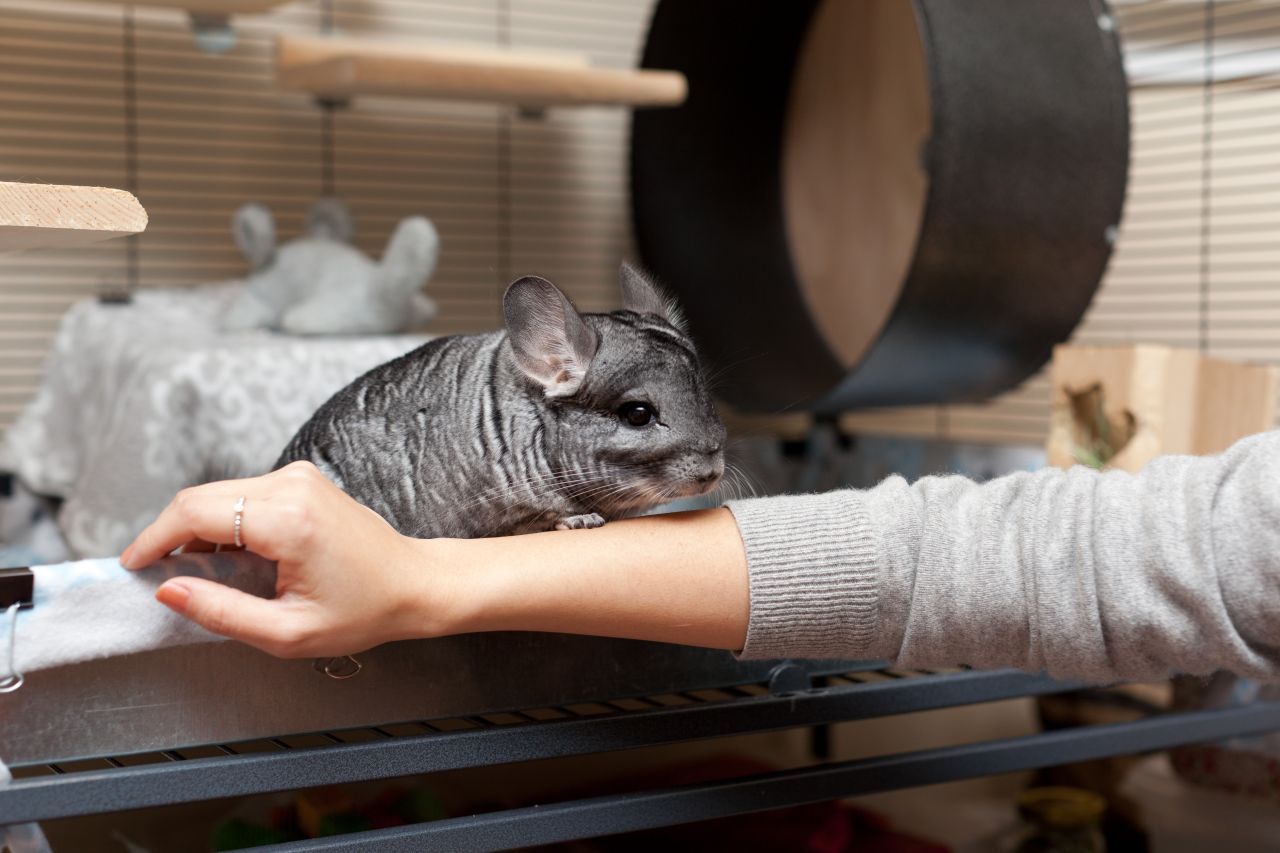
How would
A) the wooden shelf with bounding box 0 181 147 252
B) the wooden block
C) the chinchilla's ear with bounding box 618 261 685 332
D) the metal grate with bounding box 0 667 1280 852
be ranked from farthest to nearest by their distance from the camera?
the wooden block < the chinchilla's ear with bounding box 618 261 685 332 < the metal grate with bounding box 0 667 1280 852 < the wooden shelf with bounding box 0 181 147 252

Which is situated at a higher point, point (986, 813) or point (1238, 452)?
point (1238, 452)

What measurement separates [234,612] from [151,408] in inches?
40.8

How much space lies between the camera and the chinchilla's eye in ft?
3.20

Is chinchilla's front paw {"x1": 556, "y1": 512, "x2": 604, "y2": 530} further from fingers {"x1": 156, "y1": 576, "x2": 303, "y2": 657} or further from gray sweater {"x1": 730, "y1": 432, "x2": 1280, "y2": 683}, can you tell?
fingers {"x1": 156, "y1": 576, "x2": 303, "y2": 657}

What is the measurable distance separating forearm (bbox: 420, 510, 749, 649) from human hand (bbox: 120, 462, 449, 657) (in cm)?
5

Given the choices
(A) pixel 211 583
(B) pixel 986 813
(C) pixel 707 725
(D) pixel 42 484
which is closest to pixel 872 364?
(B) pixel 986 813

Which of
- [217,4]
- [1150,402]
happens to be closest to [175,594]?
[1150,402]

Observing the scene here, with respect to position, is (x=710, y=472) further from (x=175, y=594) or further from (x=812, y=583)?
(x=175, y=594)

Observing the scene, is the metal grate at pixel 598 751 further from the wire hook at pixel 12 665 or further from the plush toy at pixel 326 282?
the plush toy at pixel 326 282

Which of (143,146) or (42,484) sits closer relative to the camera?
(42,484)

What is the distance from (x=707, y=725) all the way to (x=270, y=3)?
4.68 ft

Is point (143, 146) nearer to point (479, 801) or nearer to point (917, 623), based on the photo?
point (479, 801)

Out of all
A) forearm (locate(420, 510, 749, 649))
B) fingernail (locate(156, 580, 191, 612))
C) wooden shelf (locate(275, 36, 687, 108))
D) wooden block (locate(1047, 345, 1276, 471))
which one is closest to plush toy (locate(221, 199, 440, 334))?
wooden shelf (locate(275, 36, 687, 108))

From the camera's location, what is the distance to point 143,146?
2.16 metres
